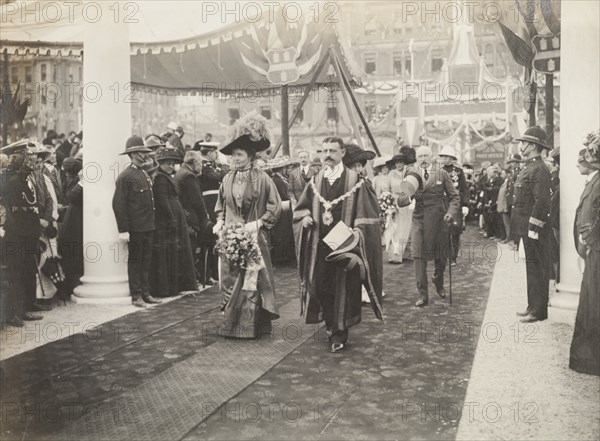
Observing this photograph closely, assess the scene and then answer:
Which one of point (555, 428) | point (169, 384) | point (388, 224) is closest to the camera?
point (555, 428)

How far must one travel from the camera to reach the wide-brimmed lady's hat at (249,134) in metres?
6.82

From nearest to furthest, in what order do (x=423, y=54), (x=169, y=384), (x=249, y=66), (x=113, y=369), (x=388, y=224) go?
(x=169, y=384) → (x=113, y=369) → (x=249, y=66) → (x=388, y=224) → (x=423, y=54)

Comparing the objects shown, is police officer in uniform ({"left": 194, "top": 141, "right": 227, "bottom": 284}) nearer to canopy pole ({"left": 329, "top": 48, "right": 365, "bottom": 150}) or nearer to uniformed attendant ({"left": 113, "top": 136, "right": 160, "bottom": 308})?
uniformed attendant ({"left": 113, "top": 136, "right": 160, "bottom": 308})

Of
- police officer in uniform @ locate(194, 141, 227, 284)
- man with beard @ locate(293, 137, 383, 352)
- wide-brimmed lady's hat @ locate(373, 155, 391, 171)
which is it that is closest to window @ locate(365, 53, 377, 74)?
wide-brimmed lady's hat @ locate(373, 155, 391, 171)

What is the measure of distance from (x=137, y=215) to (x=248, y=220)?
1.99 metres

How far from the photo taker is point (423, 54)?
43.6m

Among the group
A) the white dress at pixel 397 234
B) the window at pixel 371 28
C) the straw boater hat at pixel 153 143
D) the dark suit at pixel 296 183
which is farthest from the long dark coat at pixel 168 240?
the window at pixel 371 28

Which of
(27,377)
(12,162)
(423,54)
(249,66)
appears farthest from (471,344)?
(423,54)

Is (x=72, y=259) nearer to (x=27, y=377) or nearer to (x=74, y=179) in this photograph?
(x=74, y=179)

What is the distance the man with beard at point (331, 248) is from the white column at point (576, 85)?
2.20 meters

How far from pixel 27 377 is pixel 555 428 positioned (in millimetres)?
3934

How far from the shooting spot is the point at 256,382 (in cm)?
532

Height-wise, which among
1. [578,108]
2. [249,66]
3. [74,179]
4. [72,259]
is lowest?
[72,259]

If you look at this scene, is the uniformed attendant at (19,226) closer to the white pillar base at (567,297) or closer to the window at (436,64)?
the white pillar base at (567,297)
